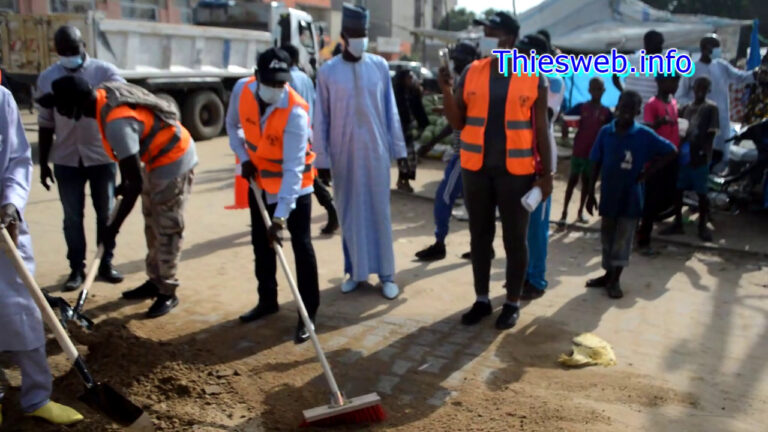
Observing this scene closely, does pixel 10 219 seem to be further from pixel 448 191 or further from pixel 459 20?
pixel 459 20

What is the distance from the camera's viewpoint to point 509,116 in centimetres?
394

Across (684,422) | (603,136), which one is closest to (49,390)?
(684,422)

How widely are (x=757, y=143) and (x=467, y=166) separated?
411 centimetres

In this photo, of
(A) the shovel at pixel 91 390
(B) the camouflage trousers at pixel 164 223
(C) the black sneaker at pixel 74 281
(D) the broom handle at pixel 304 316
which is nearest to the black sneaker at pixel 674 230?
(D) the broom handle at pixel 304 316

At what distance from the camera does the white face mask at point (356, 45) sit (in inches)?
→ 178

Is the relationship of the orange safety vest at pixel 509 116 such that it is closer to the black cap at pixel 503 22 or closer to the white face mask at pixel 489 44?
the white face mask at pixel 489 44

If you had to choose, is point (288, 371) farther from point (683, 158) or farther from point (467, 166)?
point (683, 158)

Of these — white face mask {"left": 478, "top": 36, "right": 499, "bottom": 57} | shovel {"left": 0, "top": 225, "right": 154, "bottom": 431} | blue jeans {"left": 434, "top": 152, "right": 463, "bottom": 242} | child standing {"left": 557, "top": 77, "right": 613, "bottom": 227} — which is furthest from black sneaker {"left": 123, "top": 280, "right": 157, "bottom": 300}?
child standing {"left": 557, "top": 77, "right": 613, "bottom": 227}

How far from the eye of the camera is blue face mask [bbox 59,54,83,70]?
4.67 meters

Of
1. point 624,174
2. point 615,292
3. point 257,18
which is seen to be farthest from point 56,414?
point 257,18

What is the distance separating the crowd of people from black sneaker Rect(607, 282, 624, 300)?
1cm

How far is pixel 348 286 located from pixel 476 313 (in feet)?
3.48

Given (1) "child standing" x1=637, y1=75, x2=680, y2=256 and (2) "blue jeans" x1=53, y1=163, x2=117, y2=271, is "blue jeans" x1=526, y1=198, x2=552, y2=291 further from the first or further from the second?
(2) "blue jeans" x1=53, y1=163, x2=117, y2=271

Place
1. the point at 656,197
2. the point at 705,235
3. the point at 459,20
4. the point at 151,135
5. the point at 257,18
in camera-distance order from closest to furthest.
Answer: the point at 151,135 < the point at 656,197 < the point at 705,235 < the point at 257,18 < the point at 459,20
